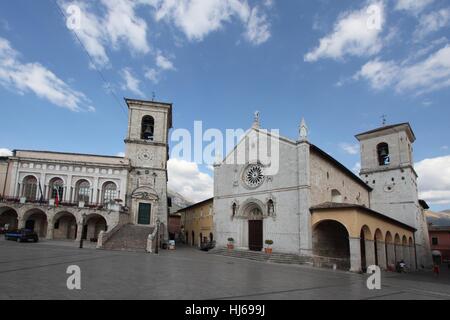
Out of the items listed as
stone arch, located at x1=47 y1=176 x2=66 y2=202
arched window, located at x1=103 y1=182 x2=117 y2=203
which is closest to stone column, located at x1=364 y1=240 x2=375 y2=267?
arched window, located at x1=103 y1=182 x2=117 y2=203

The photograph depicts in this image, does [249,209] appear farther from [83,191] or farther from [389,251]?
[83,191]

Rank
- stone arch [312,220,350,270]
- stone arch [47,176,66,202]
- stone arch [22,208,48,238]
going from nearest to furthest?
1. stone arch [312,220,350,270]
2. stone arch [22,208,48,238]
3. stone arch [47,176,66,202]

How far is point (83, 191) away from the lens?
33.5 metres

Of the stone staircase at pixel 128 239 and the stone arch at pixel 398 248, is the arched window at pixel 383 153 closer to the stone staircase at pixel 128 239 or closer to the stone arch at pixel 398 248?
the stone arch at pixel 398 248

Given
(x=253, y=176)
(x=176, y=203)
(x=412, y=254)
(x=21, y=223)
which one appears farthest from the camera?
(x=176, y=203)

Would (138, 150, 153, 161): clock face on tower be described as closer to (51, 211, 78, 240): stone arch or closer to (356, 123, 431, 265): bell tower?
(51, 211, 78, 240): stone arch

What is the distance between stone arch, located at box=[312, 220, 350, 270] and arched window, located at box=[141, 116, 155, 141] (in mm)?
22499

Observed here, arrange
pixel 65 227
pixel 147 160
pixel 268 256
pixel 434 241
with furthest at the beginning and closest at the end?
pixel 434 241
pixel 147 160
pixel 65 227
pixel 268 256

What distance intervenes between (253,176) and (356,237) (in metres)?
10.9

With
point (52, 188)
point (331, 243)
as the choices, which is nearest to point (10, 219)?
point (52, 188)

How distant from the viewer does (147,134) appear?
3753 cm

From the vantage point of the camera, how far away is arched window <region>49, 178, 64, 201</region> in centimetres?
3266
